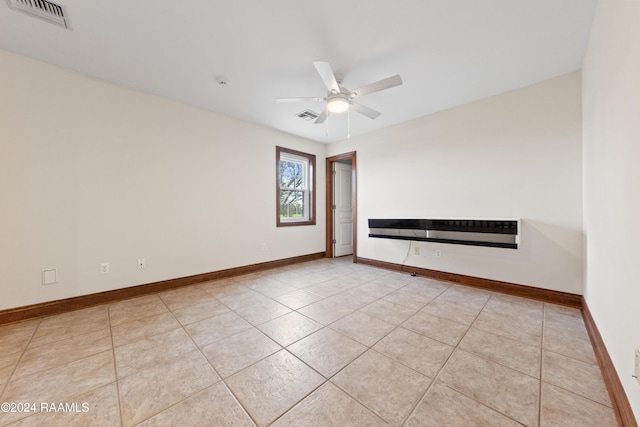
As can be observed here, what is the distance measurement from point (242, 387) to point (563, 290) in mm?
3264

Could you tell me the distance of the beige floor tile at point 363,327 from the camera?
1862 mm

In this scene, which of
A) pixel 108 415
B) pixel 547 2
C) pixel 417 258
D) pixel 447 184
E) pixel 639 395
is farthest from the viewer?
pixel 417 258

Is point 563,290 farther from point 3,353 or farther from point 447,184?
point 3,353

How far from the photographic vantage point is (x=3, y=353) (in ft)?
5.48

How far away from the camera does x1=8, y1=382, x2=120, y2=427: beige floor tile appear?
3.66 feet

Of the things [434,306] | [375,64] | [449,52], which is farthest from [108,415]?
[449,52]

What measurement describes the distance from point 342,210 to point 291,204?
4.04 feet

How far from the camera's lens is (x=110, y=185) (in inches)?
103

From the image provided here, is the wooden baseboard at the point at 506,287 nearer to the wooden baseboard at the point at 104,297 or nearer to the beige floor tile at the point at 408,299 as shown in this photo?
the beige floor tile at the point at 408,299

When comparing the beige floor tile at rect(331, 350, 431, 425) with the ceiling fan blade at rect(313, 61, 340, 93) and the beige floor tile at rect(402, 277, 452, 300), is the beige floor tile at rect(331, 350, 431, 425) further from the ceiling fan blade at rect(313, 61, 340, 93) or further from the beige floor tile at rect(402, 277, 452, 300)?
the ceiling fan blade at rect(313, 61, 340, 93)

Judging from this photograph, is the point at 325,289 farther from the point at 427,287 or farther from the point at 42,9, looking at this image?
the point at 42,9

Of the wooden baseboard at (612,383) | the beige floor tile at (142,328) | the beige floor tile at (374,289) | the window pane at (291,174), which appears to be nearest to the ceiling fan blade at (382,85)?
the beige floor tile at (374,289)

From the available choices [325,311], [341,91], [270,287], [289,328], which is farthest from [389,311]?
[341,91]

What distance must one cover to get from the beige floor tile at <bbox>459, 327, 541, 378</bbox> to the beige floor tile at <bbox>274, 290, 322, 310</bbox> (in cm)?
147
